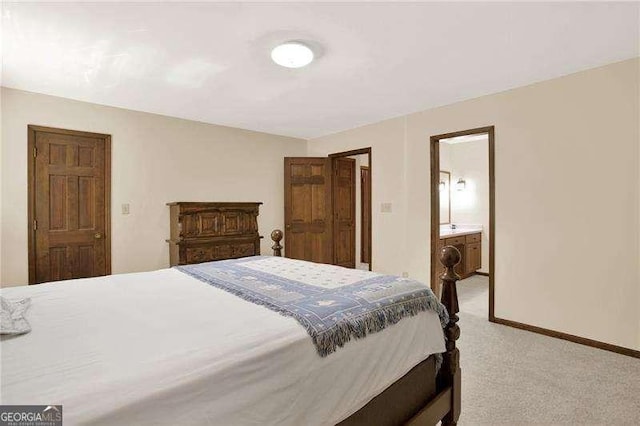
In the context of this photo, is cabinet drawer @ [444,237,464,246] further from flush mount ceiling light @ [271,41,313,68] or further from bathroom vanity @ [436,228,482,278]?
flush mount ceiling light @ [271,41,313,68]

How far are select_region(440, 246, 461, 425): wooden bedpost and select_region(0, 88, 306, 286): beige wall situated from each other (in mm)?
3580

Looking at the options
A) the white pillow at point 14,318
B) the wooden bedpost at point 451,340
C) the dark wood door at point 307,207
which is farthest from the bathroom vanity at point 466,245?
the white pillow at point 14,318

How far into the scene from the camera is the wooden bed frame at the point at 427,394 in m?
1.37

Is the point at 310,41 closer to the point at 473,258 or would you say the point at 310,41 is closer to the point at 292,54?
the point at 292,54

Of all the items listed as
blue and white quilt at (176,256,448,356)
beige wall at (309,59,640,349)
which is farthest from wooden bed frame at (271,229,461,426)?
beige wall at (309,59,640,349)

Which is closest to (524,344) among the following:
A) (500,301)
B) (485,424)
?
(500,301)

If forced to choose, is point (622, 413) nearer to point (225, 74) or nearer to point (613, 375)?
point (613, 375)

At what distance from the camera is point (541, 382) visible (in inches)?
88.0

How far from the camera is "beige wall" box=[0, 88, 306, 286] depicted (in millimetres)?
3248

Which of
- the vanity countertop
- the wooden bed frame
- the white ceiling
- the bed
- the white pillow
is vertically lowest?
the wooden bed frame

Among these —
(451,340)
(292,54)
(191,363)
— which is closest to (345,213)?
(292,54)

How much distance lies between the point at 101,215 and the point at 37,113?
118 centimetres

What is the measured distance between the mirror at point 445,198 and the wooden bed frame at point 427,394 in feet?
15.1

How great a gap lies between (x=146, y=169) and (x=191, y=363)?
12.0 ft
